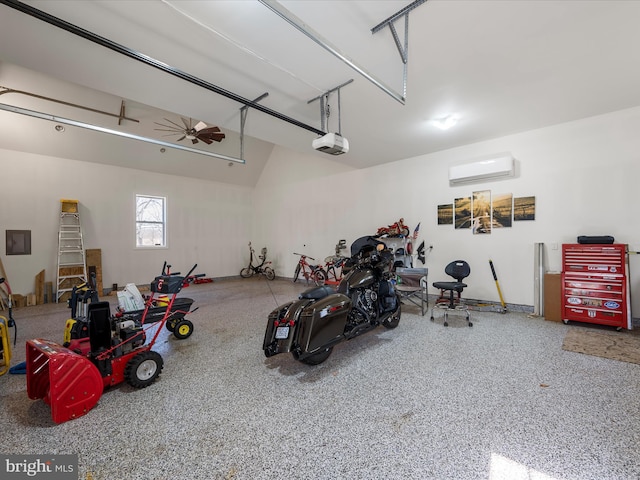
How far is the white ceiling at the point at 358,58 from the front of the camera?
2.08 m

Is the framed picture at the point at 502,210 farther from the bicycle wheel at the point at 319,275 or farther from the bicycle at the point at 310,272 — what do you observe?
the bicycle wheel at the point at 319,275

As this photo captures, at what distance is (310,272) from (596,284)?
5.62 meters

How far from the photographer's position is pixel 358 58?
2633 millimetres

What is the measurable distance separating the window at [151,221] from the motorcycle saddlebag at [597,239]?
8820 millimetres

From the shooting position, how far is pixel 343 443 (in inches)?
65.2

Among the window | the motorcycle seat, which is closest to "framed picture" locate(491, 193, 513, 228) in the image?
the motorcycle seat

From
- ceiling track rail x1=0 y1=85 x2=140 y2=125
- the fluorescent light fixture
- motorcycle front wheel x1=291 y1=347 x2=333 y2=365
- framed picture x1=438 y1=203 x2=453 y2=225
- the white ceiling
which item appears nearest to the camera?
the white ceiling

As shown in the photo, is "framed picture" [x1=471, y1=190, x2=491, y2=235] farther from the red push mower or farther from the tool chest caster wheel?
the tool chest caster wheel

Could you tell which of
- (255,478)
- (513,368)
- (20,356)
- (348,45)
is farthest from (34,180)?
(513,368)

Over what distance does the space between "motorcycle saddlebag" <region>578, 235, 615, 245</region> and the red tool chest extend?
0.05m

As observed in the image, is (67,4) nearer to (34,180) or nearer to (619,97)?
(34,180)

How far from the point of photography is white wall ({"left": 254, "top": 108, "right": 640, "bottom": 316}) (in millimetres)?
3748

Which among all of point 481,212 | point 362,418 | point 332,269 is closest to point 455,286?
point 481,212

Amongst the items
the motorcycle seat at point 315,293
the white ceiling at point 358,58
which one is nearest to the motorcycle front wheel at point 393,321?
the motorcycle seat at point 315,293
